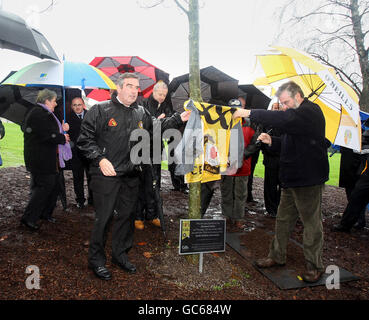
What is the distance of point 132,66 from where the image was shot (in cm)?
777

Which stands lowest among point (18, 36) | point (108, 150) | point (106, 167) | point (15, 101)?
point (106, 167)

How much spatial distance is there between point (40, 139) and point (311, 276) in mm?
4213

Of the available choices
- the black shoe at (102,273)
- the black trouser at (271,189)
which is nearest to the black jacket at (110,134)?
the black shoe at (102,273)

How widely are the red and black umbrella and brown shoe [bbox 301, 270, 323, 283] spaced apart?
6479 mm

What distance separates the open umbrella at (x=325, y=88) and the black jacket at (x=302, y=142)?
9.4 inches

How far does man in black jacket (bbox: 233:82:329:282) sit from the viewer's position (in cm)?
313

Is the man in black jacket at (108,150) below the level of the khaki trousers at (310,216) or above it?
above

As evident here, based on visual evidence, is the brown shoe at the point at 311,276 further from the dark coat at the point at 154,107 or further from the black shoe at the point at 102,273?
the dark coat at the point at 154,107

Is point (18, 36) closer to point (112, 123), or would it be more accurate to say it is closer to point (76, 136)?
point (112, 123)

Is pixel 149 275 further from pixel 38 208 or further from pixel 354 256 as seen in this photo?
pixel 354 256

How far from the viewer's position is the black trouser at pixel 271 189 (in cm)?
579

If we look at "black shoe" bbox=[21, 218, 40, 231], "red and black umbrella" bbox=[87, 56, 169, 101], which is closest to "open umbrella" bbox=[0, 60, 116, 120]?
"black shoe" bbox=[21, 218, 40, 231]

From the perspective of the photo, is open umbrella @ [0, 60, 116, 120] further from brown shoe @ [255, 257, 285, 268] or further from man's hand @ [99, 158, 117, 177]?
brown shoe @ [255, 257, 285, 268]

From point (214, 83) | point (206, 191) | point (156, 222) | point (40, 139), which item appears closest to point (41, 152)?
point (40, 139)
